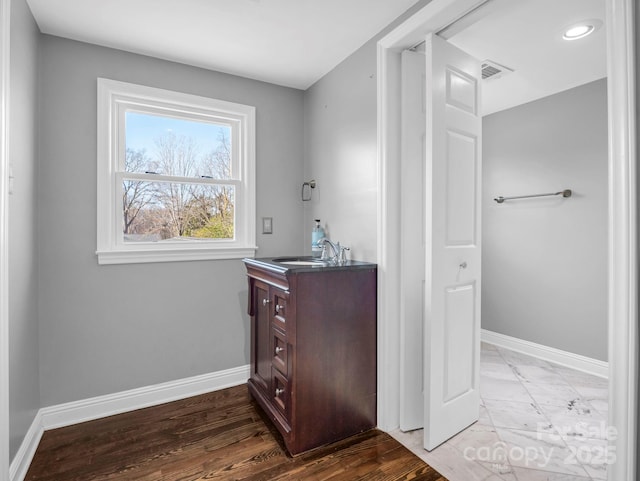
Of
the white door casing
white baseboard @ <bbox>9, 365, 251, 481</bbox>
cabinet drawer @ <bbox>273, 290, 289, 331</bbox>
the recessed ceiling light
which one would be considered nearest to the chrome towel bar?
the recessed ceiling light

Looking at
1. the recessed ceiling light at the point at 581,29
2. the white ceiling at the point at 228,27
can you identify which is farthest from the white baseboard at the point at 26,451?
the recessed ceiling light at the point at 581,29

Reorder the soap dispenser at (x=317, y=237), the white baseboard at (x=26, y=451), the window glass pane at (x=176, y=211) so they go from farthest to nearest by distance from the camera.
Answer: the soap dispenser at (x=317, y=237) → the window glass pane at (x=176, y=211) → the white baseboard at (x=26, y=451)

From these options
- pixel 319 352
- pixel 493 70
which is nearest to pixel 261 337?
pixel 319 352

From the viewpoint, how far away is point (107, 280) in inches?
90.7

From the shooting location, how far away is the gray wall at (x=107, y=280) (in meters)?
2.14

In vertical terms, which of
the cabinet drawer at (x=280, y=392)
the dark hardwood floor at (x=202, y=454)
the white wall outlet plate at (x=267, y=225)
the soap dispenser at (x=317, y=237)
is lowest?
the dark hardwood floor at (x=202, y=454)

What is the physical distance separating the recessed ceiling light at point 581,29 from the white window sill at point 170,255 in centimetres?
252

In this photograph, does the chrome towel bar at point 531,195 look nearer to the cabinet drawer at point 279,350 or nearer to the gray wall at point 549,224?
the gray wall at point 549,224

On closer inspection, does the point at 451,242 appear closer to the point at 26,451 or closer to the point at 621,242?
the point at 621,242

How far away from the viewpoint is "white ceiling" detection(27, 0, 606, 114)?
6.14ft

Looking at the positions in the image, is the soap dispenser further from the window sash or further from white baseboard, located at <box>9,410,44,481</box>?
white baseboard, located at <box>9,410,44,481</box>

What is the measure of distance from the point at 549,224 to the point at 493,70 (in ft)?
4.90

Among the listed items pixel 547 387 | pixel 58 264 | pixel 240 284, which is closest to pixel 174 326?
pixel 240 284

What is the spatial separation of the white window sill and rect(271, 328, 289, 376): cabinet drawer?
0.85 metres
